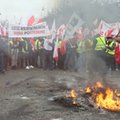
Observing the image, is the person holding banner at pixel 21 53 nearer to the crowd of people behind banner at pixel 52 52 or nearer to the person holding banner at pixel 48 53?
the crowd of people behind banner at pixel 52 52

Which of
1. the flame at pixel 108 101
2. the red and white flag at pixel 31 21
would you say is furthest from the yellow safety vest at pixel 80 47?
the flame at pixel 108 101

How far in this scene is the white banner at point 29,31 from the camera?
19.1m

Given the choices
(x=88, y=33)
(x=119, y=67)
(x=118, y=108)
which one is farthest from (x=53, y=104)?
(x=119, y=67)

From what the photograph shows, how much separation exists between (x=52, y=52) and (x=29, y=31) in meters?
1.81

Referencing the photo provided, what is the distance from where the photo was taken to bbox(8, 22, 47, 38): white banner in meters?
19.1

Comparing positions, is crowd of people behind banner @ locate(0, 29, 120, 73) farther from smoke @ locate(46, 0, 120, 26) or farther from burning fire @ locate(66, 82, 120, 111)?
burning fire @ locate(66, 82, 120, 111)

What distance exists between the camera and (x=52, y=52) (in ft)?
66.2

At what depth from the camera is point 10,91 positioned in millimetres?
11859

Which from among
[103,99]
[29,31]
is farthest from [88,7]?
[29,31]

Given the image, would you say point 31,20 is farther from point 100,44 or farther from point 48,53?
point 100,44

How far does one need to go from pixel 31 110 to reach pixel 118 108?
2.01 metres

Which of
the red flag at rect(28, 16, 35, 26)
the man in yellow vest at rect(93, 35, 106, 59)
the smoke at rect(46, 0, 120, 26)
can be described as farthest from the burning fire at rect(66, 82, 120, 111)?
the red flag at rect(28, 16, 35, 26)

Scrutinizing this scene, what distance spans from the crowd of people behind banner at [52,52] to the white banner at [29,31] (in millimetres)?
529

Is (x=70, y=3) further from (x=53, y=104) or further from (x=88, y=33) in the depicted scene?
(x=88, y=33)
